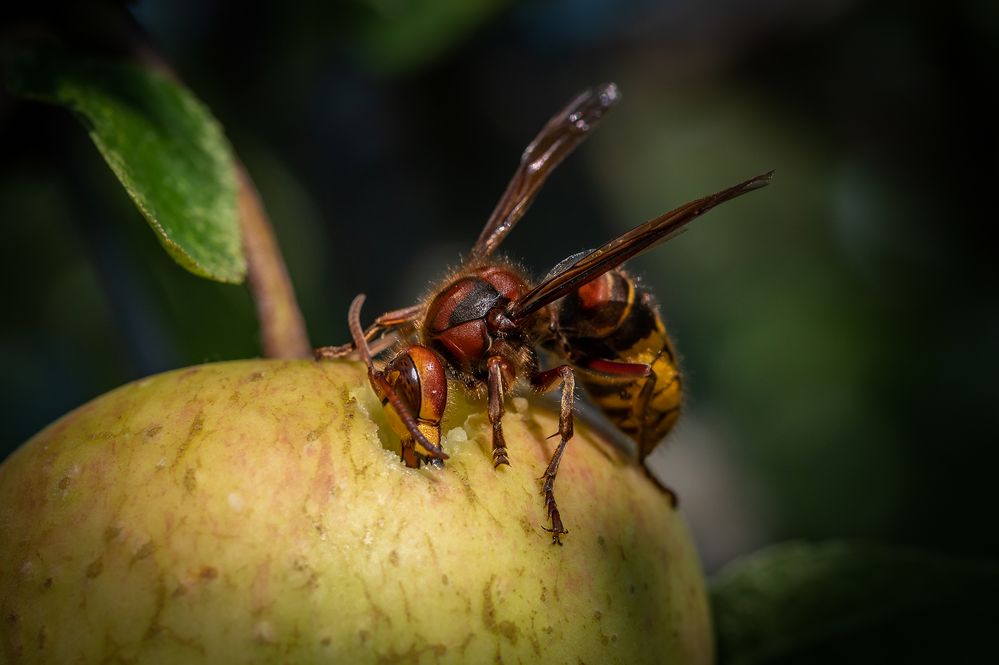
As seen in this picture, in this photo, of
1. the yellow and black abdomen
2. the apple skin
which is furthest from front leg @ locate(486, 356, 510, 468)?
the yellow and black abdomen

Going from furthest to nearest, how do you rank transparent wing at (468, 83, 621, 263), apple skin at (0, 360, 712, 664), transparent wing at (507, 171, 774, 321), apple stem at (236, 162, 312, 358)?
transparent wing at (468, 83, 621, 263), apple stem at (236, 162, 312, 358), transparent wing at (507, 171, 774, 321), apple skin at (0, 360, 712, 664)

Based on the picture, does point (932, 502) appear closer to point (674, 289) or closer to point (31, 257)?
point (674, 289)

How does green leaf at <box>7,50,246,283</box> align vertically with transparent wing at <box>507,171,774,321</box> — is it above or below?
above

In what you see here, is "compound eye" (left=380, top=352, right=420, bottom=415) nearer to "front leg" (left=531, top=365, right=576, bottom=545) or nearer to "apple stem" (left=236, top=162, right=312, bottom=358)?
"front leg" (left=531, top=365, right=576, bottom=545)

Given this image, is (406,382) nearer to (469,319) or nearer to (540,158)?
(469,319)

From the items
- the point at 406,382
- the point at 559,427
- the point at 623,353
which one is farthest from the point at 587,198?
the point at 406,382

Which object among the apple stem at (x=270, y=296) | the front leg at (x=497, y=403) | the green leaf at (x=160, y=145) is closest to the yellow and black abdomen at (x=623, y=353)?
the front leg at (x=497, y=403)
